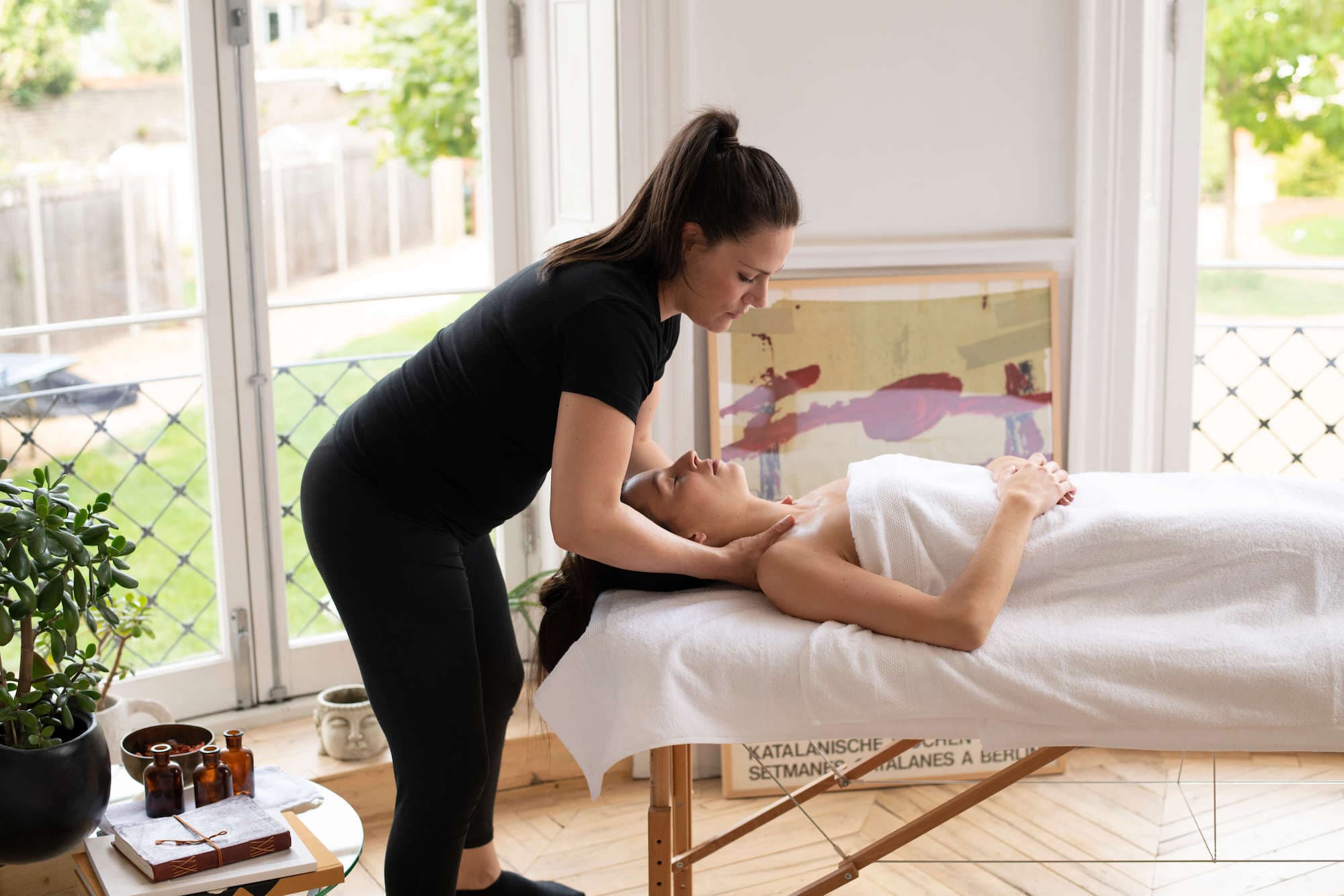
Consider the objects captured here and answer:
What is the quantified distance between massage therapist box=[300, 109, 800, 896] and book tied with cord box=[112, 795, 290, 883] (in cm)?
19

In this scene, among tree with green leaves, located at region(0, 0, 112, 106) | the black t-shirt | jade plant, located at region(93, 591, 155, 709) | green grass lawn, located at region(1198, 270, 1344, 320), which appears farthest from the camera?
green grass lawn, located at region(1198, 270, 1344, 320)

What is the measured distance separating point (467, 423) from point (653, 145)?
113cm

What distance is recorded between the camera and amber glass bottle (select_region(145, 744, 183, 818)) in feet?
5.48

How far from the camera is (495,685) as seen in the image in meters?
1.86

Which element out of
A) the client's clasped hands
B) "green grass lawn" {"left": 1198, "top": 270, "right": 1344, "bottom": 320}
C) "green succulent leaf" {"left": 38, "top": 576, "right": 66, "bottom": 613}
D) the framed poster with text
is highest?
"green grass lawn" {"left": 1198, "top": 270, "right": 1344, "bottom": 320}

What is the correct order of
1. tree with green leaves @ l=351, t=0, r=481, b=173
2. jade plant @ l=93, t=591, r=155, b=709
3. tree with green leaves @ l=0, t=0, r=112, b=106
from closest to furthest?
jade plant @ l=93, t=591, r=155, b=709 < tree with green leaves @ l=0, t=0, r=112, b=106 < tree with green leaves @ l=351, t=0, r=481, b=173

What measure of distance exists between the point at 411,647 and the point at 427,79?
1.61 metres

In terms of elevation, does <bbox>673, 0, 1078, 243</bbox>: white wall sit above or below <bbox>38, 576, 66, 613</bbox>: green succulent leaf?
above

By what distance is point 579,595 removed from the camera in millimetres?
1866

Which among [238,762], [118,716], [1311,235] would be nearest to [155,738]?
[238,762]

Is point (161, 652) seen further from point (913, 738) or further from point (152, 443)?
point (913, 738)

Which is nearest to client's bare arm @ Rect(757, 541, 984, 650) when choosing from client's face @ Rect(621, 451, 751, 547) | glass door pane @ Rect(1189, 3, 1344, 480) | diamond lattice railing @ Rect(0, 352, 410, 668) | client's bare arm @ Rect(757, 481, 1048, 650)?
client's bare arm @ Rect(757, 481, 1048, 650)

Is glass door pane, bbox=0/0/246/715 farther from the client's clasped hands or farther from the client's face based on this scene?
the client's clasped hands

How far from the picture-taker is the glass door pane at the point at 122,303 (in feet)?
8.14
